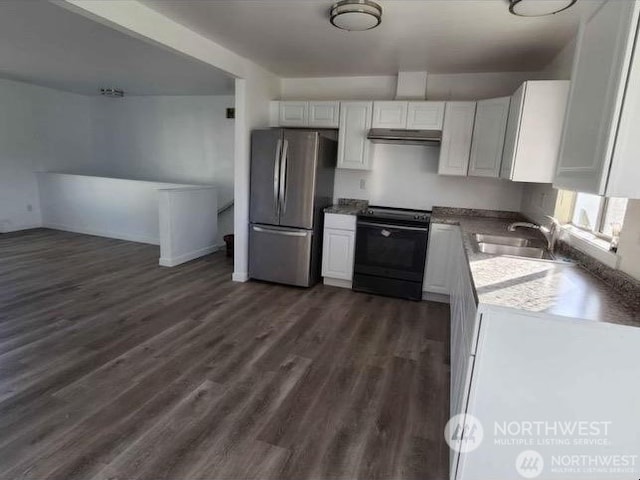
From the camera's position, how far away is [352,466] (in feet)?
5.41

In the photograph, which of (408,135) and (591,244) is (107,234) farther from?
(591,244)

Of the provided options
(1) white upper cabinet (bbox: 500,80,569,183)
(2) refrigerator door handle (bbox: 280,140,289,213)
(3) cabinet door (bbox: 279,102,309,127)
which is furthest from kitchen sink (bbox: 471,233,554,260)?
(3) cabinet door (bbox: 279,102,309,127)

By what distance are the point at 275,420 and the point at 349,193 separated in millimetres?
2992

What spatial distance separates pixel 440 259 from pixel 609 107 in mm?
2510

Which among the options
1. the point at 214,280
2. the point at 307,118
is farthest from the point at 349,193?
the point at 214,280

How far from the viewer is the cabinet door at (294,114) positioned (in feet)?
13.5

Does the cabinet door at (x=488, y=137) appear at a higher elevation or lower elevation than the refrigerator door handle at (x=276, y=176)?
higher

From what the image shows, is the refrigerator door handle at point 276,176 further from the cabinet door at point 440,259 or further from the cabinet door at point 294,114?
the cabinet door at point 440,259

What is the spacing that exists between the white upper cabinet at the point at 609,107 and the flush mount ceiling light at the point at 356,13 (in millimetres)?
1212

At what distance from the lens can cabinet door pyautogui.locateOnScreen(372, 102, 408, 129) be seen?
3.73 metres

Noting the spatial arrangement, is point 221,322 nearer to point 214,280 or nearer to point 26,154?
point 214,280

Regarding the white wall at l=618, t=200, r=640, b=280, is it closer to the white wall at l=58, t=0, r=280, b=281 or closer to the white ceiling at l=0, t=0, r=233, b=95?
the white wall at l=58, t=0, r=280, b=281

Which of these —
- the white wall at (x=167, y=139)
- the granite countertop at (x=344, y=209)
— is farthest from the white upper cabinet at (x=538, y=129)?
the white wall at (x=167, y=139)

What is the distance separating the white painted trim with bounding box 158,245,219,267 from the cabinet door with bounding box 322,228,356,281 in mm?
1983
